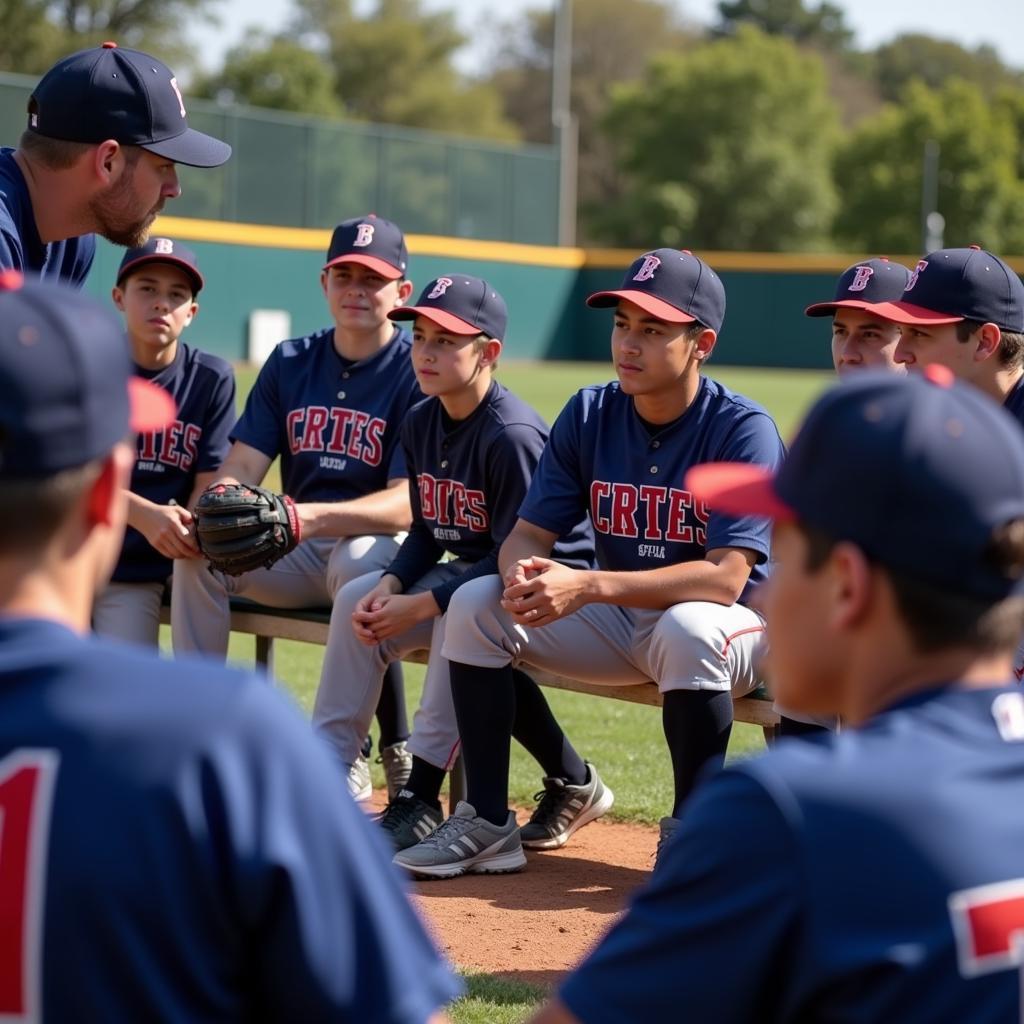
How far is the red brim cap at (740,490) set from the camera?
5.27ft

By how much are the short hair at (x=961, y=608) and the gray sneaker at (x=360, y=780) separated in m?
3.72

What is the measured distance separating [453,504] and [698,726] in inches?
47.3

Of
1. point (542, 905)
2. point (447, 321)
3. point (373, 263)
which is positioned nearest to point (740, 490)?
point (542, 905)

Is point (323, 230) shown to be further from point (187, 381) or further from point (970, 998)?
point (970, 998)

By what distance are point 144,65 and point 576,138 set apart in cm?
6840

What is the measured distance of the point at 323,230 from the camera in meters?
29.9

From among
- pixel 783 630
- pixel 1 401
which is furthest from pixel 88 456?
pixel 783 630

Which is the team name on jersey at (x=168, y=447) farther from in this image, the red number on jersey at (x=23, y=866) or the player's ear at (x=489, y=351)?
the red number on jersey at (x=23, y=866)

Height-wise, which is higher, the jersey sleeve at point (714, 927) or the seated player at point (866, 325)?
the seated player at point (866, 325)

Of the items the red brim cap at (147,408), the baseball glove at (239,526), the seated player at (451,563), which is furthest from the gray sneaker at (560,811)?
the red brim cap at (147,408)

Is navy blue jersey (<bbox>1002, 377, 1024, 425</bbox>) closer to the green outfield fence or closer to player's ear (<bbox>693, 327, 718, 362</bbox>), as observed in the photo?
player's ear (<bbox>693, 327, 718, 362</bbox>)

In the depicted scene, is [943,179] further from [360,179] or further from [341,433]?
[341,433]

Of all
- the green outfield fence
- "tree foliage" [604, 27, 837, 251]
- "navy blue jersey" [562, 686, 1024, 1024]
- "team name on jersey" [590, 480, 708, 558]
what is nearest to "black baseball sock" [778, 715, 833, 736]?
"team name on jersey" [590, 480, 708, 558]

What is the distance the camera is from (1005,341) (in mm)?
4051
